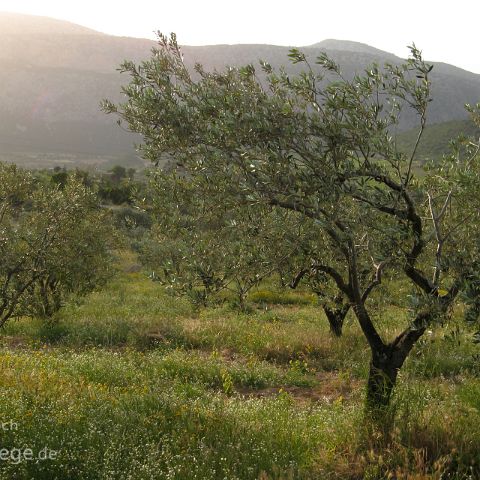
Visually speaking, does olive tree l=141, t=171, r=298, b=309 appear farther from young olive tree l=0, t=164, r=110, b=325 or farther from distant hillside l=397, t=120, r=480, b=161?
distant hillside l=397, t=120, r=480, b=161

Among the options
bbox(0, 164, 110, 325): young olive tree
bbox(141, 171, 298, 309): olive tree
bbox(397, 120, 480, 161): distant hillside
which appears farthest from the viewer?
bbox(397, 120, 480, 161): distant hillside

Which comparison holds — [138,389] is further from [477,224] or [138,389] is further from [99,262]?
[99,262]

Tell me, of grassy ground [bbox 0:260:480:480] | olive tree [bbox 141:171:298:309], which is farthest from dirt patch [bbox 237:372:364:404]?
olive tree [bbox 141:171:298:309]

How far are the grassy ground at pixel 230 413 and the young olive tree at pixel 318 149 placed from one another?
975mm

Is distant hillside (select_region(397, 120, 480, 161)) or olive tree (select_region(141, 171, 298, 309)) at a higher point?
distant hillside (select_region(397, 120, 480, 161))

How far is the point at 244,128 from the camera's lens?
699cm

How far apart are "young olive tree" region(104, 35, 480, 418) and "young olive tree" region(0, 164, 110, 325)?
8.29 metres

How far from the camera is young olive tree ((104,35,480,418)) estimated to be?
22.8 ft

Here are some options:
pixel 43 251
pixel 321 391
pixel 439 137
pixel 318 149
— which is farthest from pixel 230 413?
pixel 439 137

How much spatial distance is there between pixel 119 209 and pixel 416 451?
55326 millimetres

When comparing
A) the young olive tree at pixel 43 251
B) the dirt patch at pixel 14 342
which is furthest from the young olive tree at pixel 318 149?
the dirt patch at pixel 14 342

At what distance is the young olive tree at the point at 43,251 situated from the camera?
49.3 feet

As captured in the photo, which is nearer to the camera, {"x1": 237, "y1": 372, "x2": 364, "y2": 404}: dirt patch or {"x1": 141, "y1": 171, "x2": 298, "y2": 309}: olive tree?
{"x1": 141, "y1": 171, "x2": 298, "y2": 309}: olive tree

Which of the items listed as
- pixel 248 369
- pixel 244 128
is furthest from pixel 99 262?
pixel 244 128
